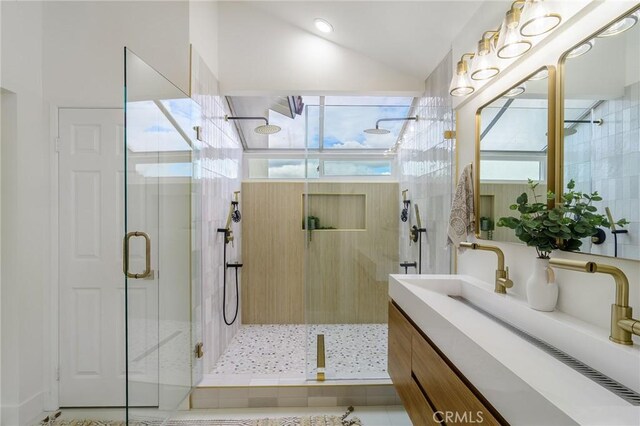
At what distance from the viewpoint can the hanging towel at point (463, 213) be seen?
1.66 meters

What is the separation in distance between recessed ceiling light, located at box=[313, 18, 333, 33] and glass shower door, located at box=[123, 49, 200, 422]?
1.14 m

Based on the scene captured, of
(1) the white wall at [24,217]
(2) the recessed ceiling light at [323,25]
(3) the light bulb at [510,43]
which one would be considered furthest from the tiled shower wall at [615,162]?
(1) the white wall at [24,217]

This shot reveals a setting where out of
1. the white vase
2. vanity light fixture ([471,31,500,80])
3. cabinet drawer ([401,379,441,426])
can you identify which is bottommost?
cabinet drawer ([401,379,441,426])

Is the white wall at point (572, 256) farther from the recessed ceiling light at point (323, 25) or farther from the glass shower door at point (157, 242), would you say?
the glass shower door at point (157, 242)

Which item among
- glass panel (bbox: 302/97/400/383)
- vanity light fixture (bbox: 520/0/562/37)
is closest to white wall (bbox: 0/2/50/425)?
glass panel (bbox: 302/97/400/383)

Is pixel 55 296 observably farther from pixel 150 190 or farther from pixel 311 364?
pixel 311 364

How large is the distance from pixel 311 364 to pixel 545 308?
5.45 feet

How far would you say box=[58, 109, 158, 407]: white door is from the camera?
203 centimetres

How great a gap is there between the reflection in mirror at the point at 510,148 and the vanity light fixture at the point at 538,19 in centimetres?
16

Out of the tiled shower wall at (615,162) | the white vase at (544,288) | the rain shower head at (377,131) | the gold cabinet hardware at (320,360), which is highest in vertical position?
the rain shower head at (377,131)

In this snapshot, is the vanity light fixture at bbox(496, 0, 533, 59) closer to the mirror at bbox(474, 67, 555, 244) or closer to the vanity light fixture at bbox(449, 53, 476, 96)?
the mirror at bbox(474, 67, 555, 244)

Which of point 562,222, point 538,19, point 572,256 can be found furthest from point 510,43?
point 572,256

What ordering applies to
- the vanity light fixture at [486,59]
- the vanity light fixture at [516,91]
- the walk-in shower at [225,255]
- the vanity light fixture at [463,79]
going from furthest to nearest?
the walk-in shower at [225,255] → the vanity light fixture at [463,79] → the vanity light fixture at [486,59] → the vanity light fixture at [516,91]

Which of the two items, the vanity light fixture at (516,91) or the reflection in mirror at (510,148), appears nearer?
the reflection in mirror at (510,148)
